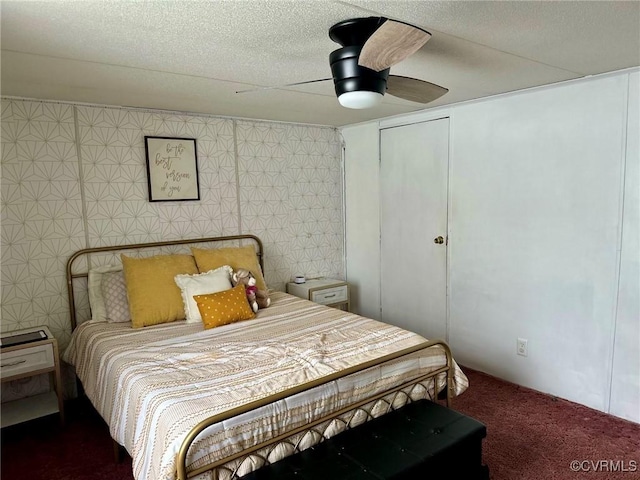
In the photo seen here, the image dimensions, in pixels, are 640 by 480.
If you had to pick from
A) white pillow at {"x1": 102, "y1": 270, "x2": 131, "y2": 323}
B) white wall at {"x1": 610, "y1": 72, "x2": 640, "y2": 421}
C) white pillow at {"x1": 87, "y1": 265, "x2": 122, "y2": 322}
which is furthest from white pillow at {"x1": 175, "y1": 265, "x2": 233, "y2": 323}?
white wall at {"x1": 610, "y1": 72, "x2": 640, "y2": 421}

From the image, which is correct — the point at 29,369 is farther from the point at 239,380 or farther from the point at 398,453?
the point at 398,453

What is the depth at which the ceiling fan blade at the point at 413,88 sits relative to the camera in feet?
6.85

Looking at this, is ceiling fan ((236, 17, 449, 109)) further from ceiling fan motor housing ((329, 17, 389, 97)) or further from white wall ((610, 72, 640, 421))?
white wall ((610, 72, 640, 421))

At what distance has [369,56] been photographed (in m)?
1.68

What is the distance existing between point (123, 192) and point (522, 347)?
326 centimetres

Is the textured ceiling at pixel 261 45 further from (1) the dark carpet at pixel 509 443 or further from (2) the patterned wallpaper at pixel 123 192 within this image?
(1) the dark carpet at pixel 509 443

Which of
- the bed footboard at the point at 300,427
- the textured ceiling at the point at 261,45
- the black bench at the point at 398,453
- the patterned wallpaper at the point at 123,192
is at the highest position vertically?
the textured ceiling at the point at 261,45

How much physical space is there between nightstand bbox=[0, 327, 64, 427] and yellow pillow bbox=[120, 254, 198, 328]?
0.52m

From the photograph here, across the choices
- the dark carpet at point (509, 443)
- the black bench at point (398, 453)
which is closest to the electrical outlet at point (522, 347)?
the dark carpet at point (509, 443)

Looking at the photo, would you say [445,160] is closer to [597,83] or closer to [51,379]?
[597,83]

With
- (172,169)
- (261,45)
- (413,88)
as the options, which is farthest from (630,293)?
(172,169)

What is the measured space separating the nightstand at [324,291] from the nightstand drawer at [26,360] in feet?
6.79

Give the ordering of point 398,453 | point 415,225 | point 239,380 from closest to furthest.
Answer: point 398,453, point 239,380, point 415,225

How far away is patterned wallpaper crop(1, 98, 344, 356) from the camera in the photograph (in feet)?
9.70
